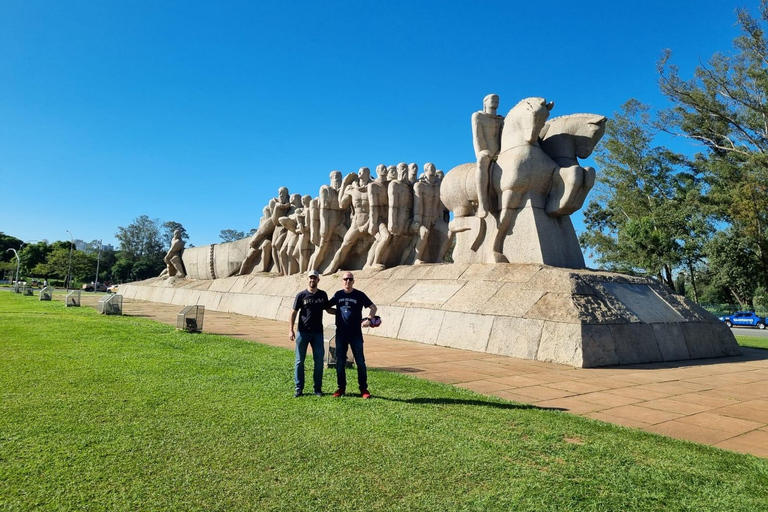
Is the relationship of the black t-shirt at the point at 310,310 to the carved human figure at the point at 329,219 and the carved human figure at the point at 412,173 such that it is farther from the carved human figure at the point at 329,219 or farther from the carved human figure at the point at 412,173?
the carved human figure at the point at 329,219

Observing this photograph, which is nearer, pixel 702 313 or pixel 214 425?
pixel 214 425

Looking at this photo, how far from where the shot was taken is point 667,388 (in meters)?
5.30

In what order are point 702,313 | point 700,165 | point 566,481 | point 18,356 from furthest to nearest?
1. point 700,165
2. point 702,313
3. point 18,356
4. point 566,481

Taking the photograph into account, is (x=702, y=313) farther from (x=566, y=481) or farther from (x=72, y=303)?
(x=72, y=303)

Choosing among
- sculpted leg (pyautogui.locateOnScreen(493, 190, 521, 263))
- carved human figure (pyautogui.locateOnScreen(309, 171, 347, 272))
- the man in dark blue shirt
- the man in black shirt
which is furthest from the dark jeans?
carved human figure (pyautogui.locateOnScreen(309, 171, 347, 272))

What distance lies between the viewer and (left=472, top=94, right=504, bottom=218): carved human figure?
10227mm

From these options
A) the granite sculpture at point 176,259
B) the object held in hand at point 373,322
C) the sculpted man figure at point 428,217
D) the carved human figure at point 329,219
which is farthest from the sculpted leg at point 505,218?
the granite sculpture at point 176,259

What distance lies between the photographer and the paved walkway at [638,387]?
3.90 meters

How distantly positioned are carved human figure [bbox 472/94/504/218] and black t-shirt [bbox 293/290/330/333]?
6.25 m

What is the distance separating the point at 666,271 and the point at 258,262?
2386 cm

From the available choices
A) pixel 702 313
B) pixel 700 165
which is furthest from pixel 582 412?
pixel 700 165

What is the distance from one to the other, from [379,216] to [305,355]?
9.73 meters

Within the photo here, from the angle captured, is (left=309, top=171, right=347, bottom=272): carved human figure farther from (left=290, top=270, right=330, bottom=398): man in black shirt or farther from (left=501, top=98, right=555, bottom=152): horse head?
(left=290, top=270, right=330, bottom=398): man in black shirt

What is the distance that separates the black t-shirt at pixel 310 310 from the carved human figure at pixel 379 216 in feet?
29.1
